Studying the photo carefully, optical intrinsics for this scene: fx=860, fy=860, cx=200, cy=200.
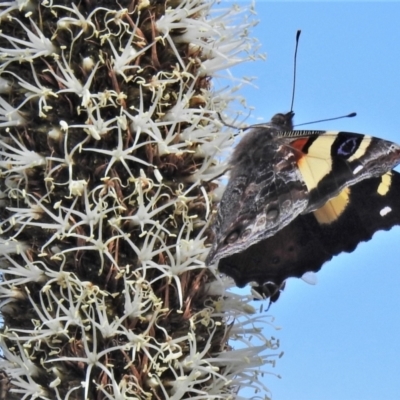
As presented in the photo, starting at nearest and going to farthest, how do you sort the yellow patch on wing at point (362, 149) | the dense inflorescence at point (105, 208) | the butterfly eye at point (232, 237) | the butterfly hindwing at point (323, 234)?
the dense inflorescence at point (105, 208) → the butterfly eye at point (232, 237) → the yellow patch on wing at point (362, 149) → the butterfly hindwing at point (323, 234)

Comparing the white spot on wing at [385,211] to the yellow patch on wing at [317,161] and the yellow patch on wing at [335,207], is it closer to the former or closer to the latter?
the yellow patch on wing at [335,207]

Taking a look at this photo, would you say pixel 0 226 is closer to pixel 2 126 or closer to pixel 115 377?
pixel 2 126

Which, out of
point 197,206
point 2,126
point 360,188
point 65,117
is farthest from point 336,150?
point 2,126

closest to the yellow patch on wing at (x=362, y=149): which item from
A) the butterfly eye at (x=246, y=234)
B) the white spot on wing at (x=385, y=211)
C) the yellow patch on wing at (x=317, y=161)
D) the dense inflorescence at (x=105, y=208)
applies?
the yellow patch on wing at (x=317, y=161)

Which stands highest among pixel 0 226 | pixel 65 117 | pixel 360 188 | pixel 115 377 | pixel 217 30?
pixel 217 30

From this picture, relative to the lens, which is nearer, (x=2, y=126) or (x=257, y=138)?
(x=2, y=126)

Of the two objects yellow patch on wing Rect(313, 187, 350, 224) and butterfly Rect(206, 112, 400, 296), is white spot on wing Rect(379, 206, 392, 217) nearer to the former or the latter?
butterfly Rect(206, 112, 400, 296)
